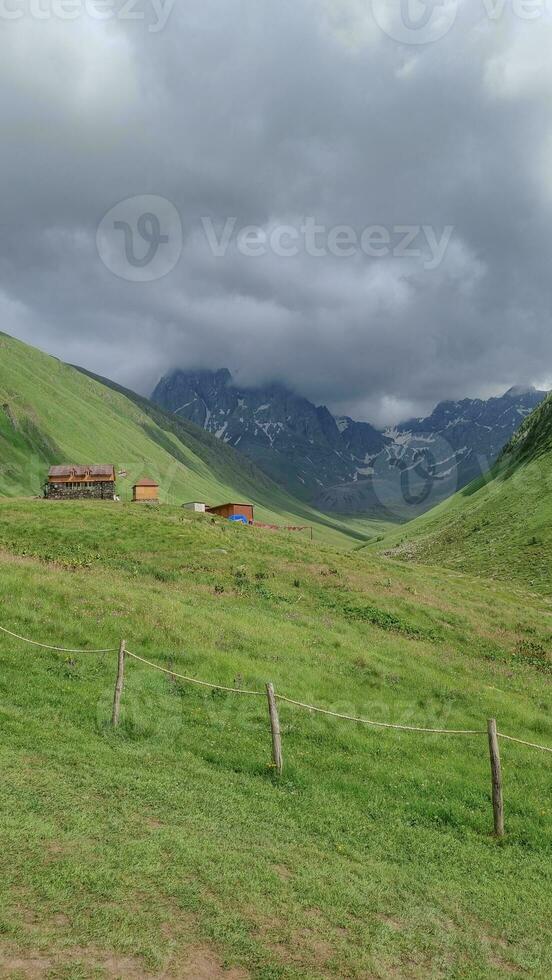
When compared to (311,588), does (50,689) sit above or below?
below

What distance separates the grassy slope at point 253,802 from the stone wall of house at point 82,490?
7099 cm

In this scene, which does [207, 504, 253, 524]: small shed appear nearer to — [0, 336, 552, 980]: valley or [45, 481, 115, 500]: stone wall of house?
[45, 481, 115, 500]: stone wall of house

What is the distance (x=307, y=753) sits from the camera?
17797 millimetres

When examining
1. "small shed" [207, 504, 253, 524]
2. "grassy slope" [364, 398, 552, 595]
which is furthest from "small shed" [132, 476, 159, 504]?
A: "grassy slope" [364, 398, 552, 595]

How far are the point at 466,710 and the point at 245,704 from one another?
10236 mm

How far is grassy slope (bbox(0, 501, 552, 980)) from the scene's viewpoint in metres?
9.50

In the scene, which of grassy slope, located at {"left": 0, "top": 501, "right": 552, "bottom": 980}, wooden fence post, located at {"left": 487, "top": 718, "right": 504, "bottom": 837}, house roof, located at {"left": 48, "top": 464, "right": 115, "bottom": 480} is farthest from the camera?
house roof, located at {"left": 48, "top": 464, "right": 115, "bottom": 480}

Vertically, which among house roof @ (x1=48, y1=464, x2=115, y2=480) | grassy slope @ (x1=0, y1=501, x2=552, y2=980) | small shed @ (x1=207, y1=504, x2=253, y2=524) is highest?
house roof @ (x1=48, y1=464, x2=115, y2=480)

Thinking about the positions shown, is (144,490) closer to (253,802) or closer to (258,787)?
(258,787)

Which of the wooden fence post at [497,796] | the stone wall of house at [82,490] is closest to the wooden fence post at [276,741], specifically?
the wooden fence post at [497,796]

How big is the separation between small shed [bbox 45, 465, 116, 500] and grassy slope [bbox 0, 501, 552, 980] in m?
71.5

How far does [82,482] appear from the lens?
10500 cm

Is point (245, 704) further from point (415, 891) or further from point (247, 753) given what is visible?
point (415, 891)

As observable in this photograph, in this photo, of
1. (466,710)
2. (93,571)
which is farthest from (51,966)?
(93,571)
